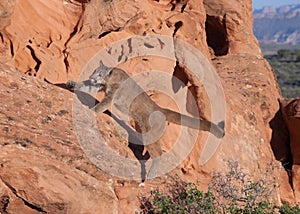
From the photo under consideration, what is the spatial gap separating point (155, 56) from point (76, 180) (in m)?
4.51

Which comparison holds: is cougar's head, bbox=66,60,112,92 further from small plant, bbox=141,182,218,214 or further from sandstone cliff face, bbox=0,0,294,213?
small plant, bbox=141,182,218,214

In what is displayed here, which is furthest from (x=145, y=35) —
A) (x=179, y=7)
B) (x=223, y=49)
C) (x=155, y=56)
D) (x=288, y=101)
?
(x=223, y=49)

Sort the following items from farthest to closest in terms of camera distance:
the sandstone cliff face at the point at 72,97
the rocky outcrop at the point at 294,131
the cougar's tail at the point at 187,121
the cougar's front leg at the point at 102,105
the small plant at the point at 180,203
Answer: the rocky outcrop at the point at 294,131 < the cougar's tail at the point at 187,121 < the cougar's front leg at the point at 102,105 < the small plant at the point at 180,203 < the sandstone cliff face at the point at 72,97

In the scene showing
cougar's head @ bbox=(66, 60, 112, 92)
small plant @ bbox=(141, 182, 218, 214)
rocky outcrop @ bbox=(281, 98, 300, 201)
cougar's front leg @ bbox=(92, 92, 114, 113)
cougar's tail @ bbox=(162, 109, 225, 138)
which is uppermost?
cougar's head @ bbox=(66, 60, 112, 92)

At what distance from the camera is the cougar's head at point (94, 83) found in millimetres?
7492

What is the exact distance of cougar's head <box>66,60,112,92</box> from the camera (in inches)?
295

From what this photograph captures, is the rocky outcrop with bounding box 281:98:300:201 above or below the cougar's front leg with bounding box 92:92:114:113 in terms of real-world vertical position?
below

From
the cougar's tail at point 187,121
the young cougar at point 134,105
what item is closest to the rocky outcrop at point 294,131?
the cougar's tail at point 187,121

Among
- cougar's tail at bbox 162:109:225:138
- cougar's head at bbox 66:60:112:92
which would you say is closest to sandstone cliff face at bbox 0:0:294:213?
cougar's head at bbox 66:60:112:92

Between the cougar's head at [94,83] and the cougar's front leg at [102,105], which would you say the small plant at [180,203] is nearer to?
the cougar's front leg at [102,105]

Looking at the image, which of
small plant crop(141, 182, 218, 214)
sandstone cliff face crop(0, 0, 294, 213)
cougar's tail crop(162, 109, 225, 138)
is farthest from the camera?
cougar's tail crop(162, 109, 225, 138)

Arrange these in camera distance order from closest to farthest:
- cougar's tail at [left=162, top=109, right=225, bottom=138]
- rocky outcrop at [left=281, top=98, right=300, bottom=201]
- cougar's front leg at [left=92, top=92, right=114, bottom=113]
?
cougar's front leg at [left=92, top=92, right=114, bottom=113], cougar's tail at [left=162, top=109, right=225, bottom=138], rocky outcrop at [left=281, top=98, right=300, bottom=201]

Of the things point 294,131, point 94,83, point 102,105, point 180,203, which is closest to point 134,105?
point 102,105

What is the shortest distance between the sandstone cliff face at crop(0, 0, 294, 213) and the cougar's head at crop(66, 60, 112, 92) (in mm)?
311
